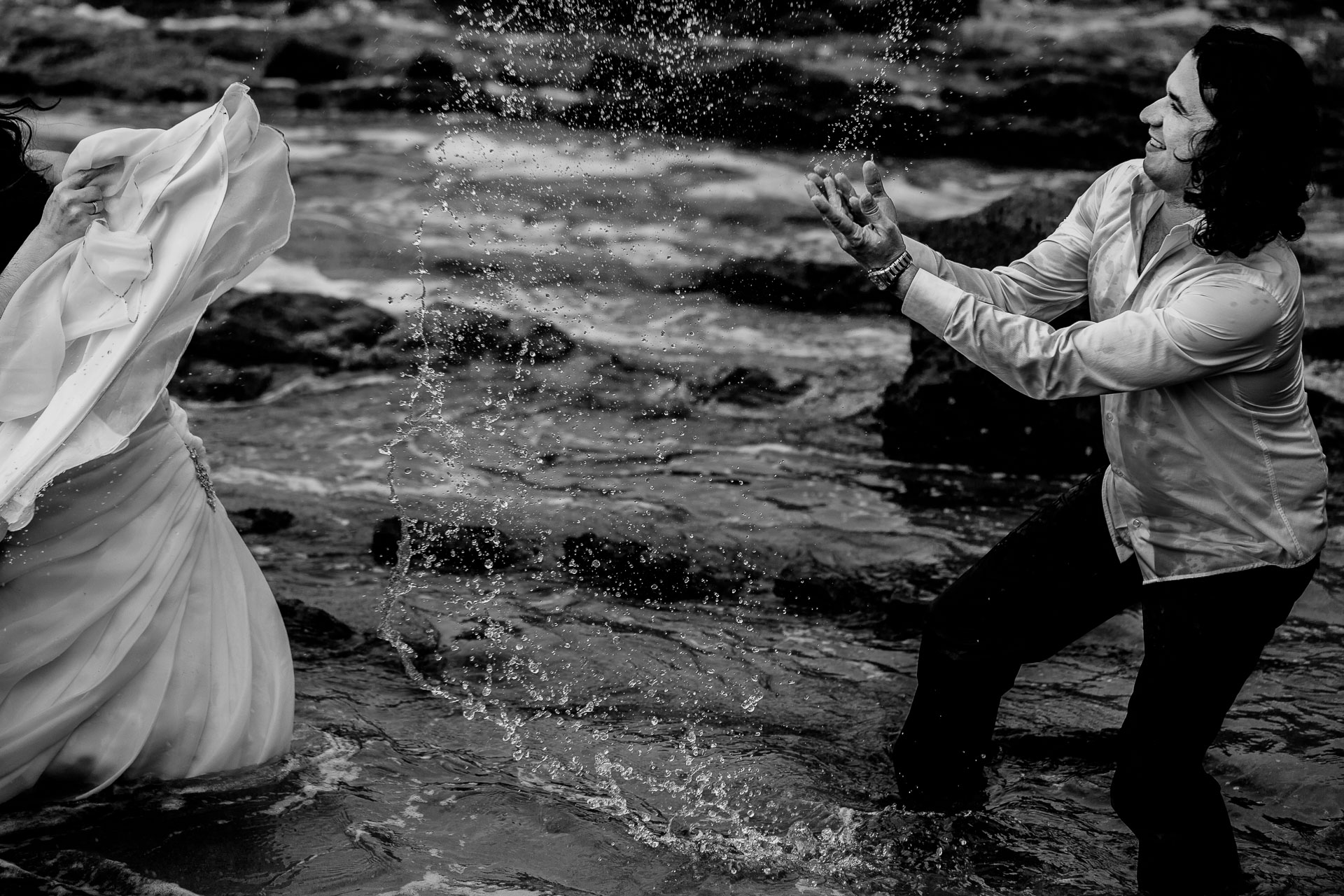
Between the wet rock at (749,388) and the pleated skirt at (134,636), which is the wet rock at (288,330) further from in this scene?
the pleated skirt at (134,636)

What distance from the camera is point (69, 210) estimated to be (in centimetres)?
355

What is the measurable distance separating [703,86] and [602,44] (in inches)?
55.6

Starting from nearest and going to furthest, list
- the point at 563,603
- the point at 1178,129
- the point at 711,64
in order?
the point at 1178,129 < the point at 563,603 < the point at 711,64

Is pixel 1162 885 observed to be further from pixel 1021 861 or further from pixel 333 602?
pixel 333 602

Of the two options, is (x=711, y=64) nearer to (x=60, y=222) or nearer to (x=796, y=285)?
(x=796, y=285)

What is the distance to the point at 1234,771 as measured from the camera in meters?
4.34

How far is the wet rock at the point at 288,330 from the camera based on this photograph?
9.65m

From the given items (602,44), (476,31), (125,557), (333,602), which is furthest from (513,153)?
(125,557)

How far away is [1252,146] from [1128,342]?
487 millimetres

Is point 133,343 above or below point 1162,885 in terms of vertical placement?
above

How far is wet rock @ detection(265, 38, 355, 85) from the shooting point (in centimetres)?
1869

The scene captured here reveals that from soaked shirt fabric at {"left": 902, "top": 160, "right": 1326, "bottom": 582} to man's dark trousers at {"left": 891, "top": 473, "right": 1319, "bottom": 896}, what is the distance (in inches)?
4.2

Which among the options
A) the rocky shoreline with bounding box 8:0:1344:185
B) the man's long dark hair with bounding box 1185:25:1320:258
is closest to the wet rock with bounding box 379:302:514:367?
the rocky shoreline with bounding box 8:0:1344:185

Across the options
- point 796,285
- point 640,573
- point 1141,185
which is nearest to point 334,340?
point 796,285
